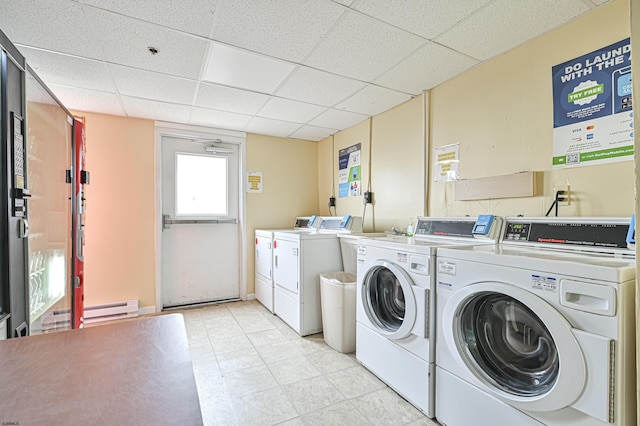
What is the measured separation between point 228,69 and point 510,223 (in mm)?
2219

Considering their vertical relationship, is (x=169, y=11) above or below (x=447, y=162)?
above

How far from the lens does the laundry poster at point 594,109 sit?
56.5 inches

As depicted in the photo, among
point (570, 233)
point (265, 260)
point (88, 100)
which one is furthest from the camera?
point (265, 260)

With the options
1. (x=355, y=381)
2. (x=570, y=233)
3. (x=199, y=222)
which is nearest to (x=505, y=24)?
(x=570, y=233)

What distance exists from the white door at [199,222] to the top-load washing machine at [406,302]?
2.26 meters

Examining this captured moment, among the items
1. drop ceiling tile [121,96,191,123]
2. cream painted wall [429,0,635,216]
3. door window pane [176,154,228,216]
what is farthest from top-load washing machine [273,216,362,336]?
drop ceiling tile [121,96,191,123]

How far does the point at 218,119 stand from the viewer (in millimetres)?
3303

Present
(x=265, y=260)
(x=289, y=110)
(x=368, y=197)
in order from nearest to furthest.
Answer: (x=289, y=110) → (x=368, y=197) → (x=265, y=260)

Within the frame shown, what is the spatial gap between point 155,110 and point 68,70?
0.86 meters

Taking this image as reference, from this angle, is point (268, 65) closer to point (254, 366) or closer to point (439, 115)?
point (439, 115)

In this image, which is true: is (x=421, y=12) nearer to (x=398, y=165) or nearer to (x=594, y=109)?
(x=594, y=109)

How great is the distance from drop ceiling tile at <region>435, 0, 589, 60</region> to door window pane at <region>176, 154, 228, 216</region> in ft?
9.61

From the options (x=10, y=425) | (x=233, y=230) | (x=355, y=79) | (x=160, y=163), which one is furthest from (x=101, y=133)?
(x=10, y=425)

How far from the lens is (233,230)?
12.7 feet
